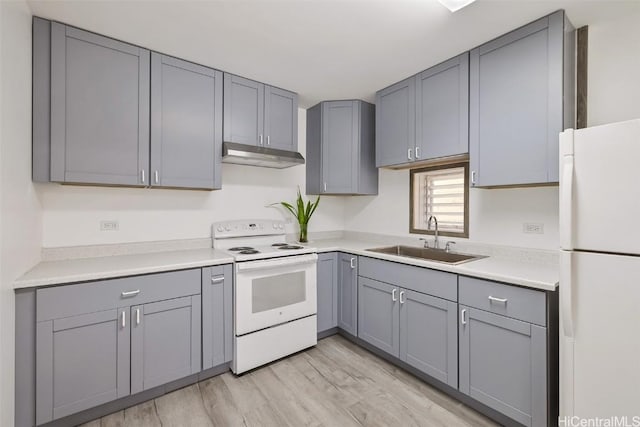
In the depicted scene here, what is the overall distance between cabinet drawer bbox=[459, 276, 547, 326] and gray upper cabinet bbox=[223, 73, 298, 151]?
1974 millimetres

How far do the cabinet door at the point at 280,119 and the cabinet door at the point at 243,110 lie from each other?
0.06 meters

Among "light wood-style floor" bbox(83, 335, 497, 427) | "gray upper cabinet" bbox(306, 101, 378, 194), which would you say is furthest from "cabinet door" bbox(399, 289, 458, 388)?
"gray upper cabinet" bbox(306, 101, 378, 194)

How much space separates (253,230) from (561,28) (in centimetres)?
269

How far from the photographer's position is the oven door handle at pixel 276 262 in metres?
2.25

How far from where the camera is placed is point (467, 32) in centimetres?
190

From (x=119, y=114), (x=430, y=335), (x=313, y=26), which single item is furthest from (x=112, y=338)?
(x=313, y=26)

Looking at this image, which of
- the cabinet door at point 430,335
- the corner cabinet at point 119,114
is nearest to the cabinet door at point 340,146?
the corner cabinet at point 119,114

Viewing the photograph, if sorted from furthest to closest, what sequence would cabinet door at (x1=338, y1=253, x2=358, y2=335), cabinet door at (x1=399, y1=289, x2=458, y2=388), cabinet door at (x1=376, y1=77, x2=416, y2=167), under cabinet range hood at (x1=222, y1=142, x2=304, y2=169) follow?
cabinet door at (x1=338, y1=253, x2=358, y2=335), cabinet door at (x1=376, y1=77, x2=416, y2=167), under cabinet range hood at (x1=222, y1=142, x2=304, y2=169), cabinet door at (x1=399, y1=289, x2=458, y2=388)

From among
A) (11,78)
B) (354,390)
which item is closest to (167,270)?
(11,78)

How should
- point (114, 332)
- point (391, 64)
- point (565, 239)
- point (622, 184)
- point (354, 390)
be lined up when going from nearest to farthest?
point (622, 184) < point (565, 239) < point (114, 332) < point (354, 390) < point (391, 64)

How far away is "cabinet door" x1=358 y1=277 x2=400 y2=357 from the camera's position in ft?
7.70

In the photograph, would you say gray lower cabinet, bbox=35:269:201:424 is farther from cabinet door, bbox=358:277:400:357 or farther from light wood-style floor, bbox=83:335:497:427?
cabinet door, bbox=358:277:400:357

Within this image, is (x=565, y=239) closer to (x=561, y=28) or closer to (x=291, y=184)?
(x=561, y=28)

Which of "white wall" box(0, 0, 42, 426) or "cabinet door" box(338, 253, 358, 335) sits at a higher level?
"white wall" box(0, 0, 42, 426)
